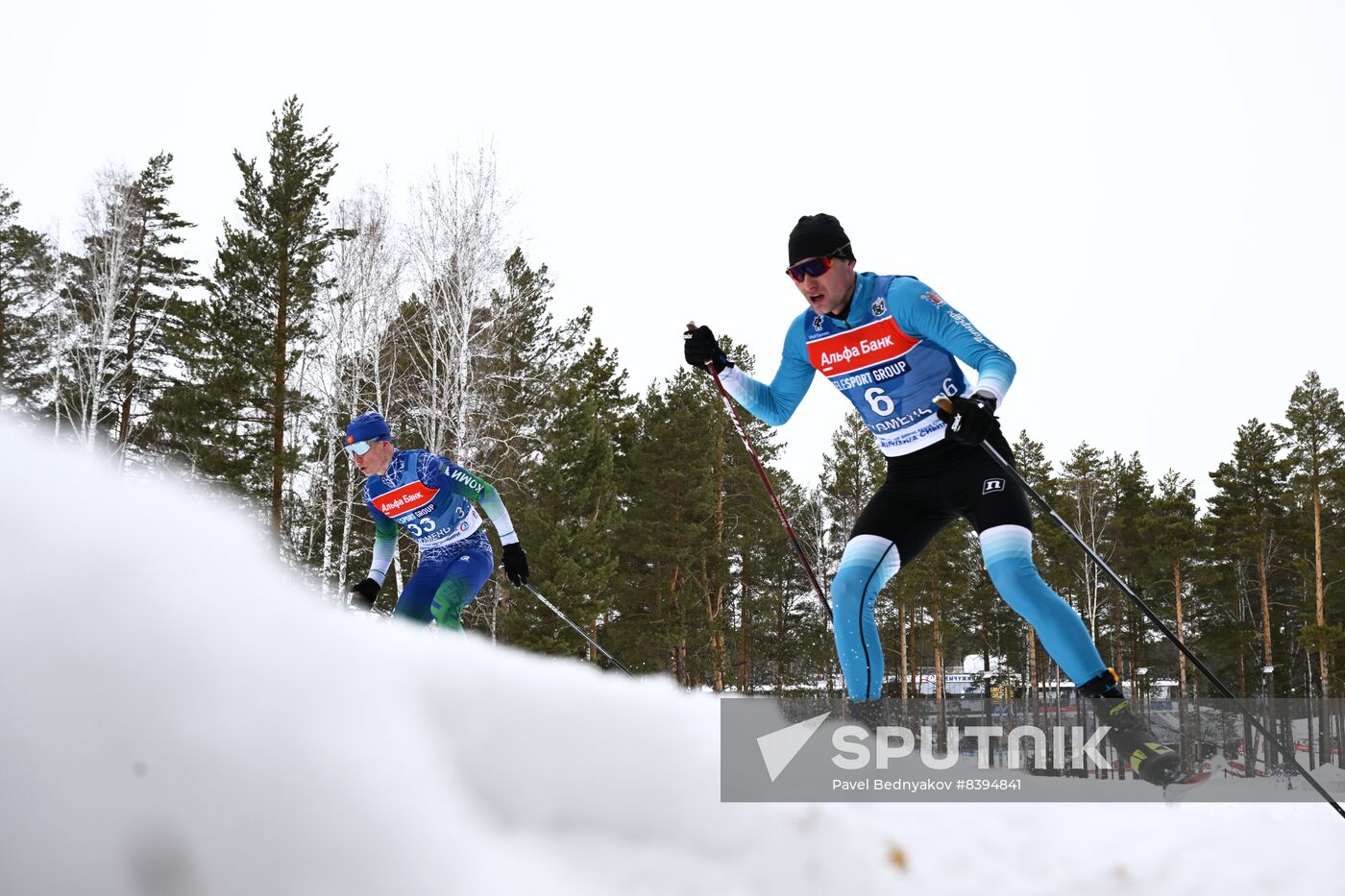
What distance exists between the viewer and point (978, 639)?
41.0m

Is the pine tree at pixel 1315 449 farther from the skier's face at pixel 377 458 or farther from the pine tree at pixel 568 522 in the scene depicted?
the skier's face at pixel 377 458

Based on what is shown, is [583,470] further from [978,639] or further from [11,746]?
[978,639]

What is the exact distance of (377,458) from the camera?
633cm

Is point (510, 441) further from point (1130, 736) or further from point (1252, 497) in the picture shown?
point (1252, 497)

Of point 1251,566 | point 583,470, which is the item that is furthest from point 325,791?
point 1251,566

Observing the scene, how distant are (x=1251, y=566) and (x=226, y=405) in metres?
34.7

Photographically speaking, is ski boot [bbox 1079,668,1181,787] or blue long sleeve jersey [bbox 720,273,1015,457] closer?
ski boot [bbox 1079,668,1181,787]

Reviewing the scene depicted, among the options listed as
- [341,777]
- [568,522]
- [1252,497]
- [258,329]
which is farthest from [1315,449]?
[341,777]

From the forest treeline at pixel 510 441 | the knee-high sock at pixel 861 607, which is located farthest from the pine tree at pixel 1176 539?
the knee-high sock at pixel 861 607

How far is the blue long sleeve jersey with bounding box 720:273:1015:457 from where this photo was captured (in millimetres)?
3422

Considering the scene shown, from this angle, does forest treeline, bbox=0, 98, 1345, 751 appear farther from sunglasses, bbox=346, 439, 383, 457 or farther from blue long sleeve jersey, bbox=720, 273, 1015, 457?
blue long sleeve jersey, bbox=720, 273, 1015, 457

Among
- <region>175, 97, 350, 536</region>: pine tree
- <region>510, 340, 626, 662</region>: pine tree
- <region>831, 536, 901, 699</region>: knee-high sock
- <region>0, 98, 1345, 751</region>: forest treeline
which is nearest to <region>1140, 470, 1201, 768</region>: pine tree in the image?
<region>0, 98, 1345, 751</region>: forest treeline

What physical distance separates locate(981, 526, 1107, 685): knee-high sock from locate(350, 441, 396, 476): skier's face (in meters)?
4.27

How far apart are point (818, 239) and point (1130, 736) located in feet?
6.52
